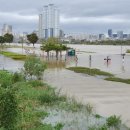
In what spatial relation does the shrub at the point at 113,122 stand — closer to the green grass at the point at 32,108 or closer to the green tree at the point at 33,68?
the green grass at the point at 32,108

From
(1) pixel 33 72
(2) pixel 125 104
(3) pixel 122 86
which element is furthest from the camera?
(1) pixel 33 72

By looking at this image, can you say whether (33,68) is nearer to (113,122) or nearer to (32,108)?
(32,108)

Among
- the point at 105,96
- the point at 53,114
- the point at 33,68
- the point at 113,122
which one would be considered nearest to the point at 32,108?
the point at 53,114

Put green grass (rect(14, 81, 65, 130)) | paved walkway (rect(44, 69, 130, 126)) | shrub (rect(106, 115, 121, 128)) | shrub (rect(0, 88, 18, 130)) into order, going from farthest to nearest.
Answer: paved walkway (rect(44, 69, 130, 126)) < shrub (rect(106, 115, 121, 128)) < green grass (rect(14, 81, 65, 130)) < shrub (rect(0, 88, 18, 130))

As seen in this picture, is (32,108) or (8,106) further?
(32,108)

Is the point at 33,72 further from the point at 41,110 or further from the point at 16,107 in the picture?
the point at 16,107

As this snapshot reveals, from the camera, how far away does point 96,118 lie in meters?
13.7

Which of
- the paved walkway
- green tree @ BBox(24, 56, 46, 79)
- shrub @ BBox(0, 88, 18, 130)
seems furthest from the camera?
green tree @ BBox(24, 56, 46, 79)

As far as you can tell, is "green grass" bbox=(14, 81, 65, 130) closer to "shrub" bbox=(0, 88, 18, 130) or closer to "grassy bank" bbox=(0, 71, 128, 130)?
"grassy bank" bbox=(0, 71, 128, 130)

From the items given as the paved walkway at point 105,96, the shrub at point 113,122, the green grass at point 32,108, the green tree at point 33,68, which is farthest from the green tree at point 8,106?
the green tree at point 33,68

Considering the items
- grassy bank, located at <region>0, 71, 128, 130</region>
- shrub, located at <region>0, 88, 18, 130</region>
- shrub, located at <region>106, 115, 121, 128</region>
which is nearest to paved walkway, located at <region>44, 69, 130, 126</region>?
shrub, located at <region>106, 115, 121, 128</region>

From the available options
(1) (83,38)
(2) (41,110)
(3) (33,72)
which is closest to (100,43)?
(1) (83,38)

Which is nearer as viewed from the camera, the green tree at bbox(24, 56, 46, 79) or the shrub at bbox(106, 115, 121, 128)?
the shrub at bbox(106, 115, 121, 128)

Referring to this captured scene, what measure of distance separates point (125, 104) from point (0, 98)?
794 centimetres
